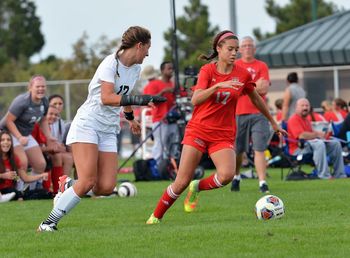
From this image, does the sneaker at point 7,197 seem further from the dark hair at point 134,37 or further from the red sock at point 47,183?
the dark hair at point 134,37

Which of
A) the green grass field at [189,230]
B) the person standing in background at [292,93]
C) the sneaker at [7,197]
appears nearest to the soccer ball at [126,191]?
the green grass field at [189,230]

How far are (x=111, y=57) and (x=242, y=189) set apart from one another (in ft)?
22.1

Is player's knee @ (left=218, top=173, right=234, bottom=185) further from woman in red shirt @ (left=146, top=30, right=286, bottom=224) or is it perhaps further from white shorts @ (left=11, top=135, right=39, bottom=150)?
white shorts @ (left=11, top=135, right=39, bottom=150)

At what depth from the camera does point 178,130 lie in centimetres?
2336

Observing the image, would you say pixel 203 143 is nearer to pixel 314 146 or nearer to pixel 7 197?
pixel 7 197

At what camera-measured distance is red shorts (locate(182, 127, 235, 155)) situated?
13.2m

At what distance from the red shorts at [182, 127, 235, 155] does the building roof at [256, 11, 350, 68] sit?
23.1 meters

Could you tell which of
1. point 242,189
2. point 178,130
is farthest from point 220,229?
point 178,130

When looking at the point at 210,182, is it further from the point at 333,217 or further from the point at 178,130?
the point at 178,130

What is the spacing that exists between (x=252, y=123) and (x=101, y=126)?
583 cm

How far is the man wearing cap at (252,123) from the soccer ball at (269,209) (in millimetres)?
4223

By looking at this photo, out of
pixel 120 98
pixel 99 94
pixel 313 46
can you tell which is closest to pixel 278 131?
pixel 99 94

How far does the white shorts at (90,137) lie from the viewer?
1222 centimetres

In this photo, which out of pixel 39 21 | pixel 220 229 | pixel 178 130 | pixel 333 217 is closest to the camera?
pixel 220 229
